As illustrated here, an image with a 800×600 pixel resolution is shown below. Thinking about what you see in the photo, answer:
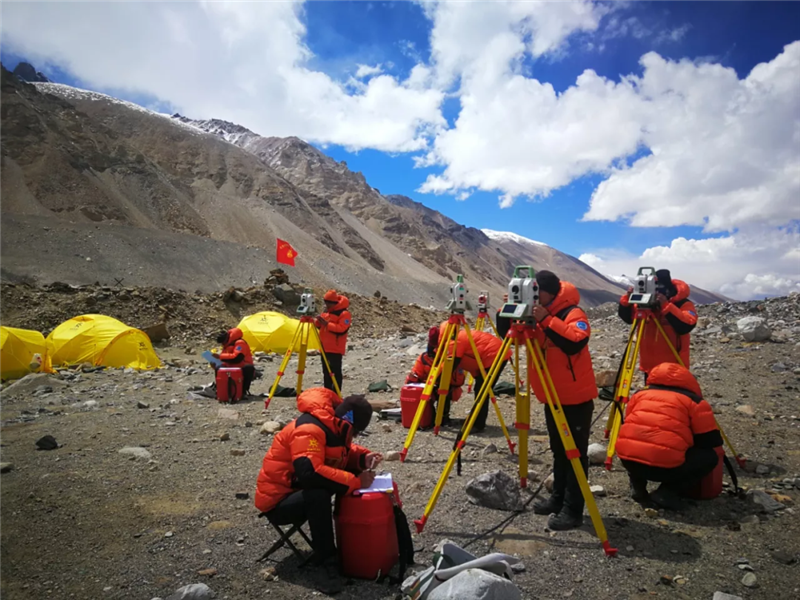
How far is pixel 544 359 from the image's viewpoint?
12.9ft

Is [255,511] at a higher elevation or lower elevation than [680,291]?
lower

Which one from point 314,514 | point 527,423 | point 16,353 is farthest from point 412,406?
point 16,353

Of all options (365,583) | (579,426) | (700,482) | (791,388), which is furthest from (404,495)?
(791,388)

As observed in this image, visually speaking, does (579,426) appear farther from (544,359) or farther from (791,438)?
(791,438)

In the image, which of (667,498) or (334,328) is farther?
(334,328)

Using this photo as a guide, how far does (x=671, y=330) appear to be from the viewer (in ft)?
17.9

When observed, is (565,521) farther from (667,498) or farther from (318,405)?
(318,405)

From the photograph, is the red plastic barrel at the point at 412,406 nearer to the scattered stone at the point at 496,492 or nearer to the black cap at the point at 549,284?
the scattered stone at the point at 496,492

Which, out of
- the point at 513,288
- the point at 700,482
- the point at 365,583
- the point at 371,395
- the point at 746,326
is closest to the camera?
the point at 365,583

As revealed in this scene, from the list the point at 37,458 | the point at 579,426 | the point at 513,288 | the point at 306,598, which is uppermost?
the point at 513,288

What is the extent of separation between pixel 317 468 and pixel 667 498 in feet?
9.64

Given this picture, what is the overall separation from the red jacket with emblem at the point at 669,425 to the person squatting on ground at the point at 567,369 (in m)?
0.46

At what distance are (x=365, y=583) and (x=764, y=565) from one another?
102 inches

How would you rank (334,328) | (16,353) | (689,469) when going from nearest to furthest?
1. (689,469)
2. (334,328)
3. (16,353)
